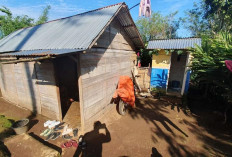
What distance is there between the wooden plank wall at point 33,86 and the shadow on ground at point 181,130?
4466mm

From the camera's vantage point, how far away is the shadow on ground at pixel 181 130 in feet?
13.2

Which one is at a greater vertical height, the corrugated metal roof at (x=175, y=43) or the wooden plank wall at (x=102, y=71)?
the corrugated metal roof at (x=175, y=43)

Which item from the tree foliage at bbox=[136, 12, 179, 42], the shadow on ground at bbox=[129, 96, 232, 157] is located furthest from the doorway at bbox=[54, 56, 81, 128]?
the tree foliage at bbox=[136, 12, 179, 42]

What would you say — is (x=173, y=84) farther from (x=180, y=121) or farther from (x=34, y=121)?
(x=34, y=121)

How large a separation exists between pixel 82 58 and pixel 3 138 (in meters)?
4.22

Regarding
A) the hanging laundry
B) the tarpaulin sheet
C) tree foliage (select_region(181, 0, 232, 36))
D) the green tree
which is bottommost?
the tarpaulin sheet

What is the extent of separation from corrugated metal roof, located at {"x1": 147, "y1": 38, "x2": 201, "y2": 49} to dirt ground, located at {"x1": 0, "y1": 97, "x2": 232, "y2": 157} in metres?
4.54

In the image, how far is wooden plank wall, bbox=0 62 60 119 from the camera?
500 centimetres

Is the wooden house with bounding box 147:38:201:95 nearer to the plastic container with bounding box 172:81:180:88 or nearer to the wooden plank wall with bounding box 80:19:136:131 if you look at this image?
the plastic container with bounding box 172:81:180:88

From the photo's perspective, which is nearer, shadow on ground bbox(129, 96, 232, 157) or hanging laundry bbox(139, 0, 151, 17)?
shadow on ground bbox(129, 96, 232, 157)

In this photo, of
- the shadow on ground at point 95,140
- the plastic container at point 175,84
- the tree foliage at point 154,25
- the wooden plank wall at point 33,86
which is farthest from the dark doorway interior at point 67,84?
the tree foliage at point 154,25

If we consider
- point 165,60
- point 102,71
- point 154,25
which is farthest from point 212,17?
point 102,71

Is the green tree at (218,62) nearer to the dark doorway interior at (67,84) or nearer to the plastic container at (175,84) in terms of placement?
the plastic container at (175,84)

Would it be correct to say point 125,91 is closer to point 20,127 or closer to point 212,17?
point 20,127
